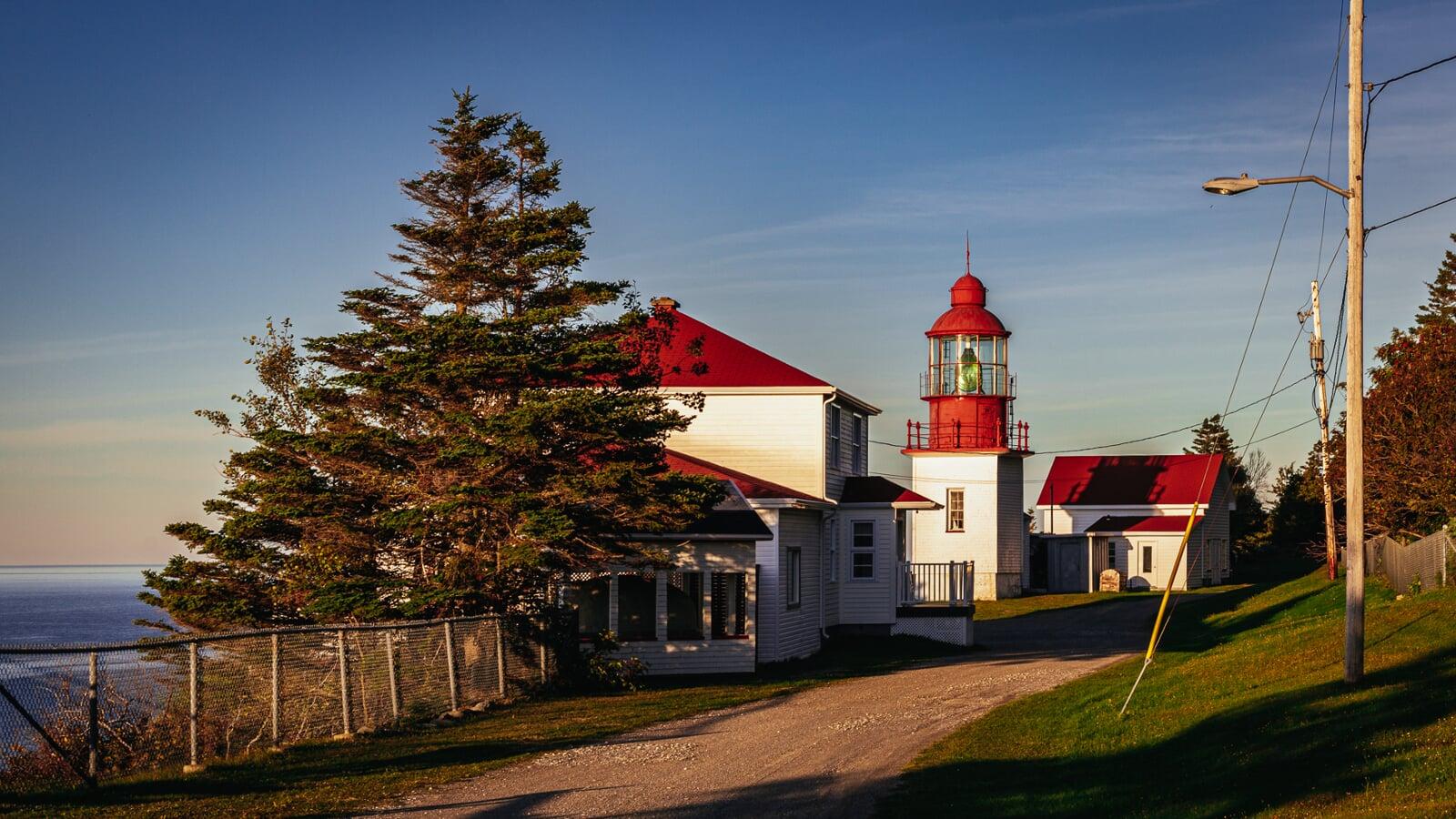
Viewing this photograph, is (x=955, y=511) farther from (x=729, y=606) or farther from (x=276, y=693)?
(x=276, y=693)

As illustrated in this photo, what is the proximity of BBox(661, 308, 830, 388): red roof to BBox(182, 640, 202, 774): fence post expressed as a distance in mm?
18008

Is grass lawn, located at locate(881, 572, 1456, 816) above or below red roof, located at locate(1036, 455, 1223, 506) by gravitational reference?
below

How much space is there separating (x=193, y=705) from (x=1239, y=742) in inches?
438

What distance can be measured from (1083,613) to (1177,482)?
944 inches

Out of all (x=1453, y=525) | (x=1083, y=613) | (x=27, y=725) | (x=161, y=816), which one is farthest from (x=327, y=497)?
(x=1083, y=613)

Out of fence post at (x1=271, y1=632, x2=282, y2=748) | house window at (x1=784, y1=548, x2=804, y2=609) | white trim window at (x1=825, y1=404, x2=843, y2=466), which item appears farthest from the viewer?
white trim window at (x1=825, y1=404, x2=843, y2=466)

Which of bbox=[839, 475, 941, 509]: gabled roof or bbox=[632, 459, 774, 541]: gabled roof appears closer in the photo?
bbox=[632, 459, 774, 541]: gabled roof

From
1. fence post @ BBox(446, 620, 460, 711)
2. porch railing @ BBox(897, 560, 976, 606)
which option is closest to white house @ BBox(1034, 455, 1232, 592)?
porch railing @ BBox(897, 560, 976, 606)

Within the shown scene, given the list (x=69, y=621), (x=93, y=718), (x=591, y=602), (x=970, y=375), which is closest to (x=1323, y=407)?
(x=970, y=375)

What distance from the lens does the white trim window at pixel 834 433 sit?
33.8 metres

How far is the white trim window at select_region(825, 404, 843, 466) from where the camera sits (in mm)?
33781

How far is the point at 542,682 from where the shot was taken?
76.8ft

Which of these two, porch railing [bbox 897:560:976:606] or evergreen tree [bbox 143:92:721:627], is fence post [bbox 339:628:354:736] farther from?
porch railing [bbox 897:560:976:606]

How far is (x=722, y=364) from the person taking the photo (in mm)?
33219
